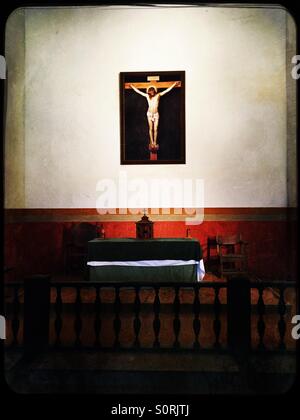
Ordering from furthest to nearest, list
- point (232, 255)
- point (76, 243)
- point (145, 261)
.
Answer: point (76, 243) → point (232, 255) → point (145, 261)

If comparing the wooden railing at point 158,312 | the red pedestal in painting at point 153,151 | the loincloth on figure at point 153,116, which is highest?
the loincloth on figure at point 153,116

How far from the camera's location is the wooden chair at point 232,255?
614 centimetres

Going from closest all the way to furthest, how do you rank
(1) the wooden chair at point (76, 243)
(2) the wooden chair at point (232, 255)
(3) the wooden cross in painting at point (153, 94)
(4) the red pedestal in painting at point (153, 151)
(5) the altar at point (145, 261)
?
(5) the altar at point (145, 261) < (2) the wooden chair at point (232, 255) < (1) the wooden chair at point (76, 243) < (3) the wooden cross in painting at point (153, 94) < (4) the red pedestal in painting at point (153, 151)

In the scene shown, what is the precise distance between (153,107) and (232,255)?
313 centimetres

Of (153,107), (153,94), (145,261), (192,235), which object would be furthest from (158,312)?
(153,94)

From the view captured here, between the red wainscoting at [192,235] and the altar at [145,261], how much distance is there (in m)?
1.61

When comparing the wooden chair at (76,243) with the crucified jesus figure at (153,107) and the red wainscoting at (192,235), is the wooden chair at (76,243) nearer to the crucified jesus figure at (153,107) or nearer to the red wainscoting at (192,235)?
the red wainscoting at (192,235)

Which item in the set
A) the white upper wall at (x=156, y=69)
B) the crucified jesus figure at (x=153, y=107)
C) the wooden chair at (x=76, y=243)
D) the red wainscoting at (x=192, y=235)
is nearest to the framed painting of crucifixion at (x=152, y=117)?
the crucified jesus figure at (x=153, y=107)

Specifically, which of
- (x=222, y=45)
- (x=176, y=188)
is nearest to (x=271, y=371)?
(x=176, y=188)

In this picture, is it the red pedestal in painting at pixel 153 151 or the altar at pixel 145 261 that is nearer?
the altar at pixel 145 261

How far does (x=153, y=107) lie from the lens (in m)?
6.95

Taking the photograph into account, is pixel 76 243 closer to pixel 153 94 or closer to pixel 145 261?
pixel 145 261

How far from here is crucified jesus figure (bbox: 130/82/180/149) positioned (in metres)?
6.93

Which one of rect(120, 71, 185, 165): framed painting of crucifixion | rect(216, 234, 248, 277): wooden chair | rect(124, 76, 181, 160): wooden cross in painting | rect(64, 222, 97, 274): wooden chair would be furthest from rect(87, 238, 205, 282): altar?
rect(124, 76, 181, 160): wooden cross in painting
